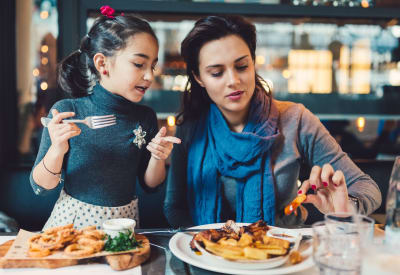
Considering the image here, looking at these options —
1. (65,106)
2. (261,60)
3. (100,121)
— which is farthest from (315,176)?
(261,60)

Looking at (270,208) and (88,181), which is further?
(270,208)

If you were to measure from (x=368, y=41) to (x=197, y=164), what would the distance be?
1.74 m

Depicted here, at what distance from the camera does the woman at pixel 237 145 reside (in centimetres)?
163

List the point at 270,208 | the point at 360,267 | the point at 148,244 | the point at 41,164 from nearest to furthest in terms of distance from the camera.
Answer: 1. the point at 360,267
2. the point at 148,244
3. the point at 41,164
4. the point at 270,208

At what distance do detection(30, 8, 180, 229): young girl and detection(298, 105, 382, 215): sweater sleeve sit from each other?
0.59 meters

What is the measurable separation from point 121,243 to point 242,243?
1.03ft

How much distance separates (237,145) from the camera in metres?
1.72

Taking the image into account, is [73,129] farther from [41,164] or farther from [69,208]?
[69,208]

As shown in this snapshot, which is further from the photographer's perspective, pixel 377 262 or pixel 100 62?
pixel 100 62

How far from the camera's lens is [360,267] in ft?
2.92

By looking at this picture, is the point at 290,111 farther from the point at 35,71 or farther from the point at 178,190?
the point at 35,71

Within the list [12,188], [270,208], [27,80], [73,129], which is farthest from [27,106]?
[270,208]

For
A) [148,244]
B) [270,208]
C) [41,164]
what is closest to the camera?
[148,244]

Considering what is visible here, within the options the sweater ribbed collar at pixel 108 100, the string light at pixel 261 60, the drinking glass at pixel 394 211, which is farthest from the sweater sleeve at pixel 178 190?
the string light at pixel 261 60
